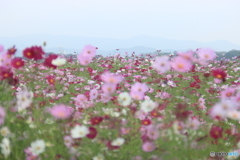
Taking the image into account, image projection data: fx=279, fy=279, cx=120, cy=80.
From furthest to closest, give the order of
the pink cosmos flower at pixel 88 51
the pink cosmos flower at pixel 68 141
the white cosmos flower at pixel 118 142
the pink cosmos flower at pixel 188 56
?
1. the pink cosmos flower at pixel 88 51
2. the pink cosmos flower at pixel 68 141
3. the white cosmos flower at pixel 118 142
4. the pink cosmos flower at pixel 188 56

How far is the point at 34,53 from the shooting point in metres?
→ 2.41

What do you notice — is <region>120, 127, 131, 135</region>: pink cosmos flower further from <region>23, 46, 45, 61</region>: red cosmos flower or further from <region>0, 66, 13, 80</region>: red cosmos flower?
<region>0, 66, 13, 80</region>: red cosmos flower

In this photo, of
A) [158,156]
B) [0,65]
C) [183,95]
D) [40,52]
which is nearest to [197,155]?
[158,156]

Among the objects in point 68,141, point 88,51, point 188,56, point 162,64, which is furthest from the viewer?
point 88,51

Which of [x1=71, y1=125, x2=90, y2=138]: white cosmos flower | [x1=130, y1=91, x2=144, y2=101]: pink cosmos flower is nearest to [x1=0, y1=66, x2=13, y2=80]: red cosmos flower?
[x1=71, y1=125, x2=90, y2=138]: white cosmos flower

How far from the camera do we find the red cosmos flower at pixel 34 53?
2377mm

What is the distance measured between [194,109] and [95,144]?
9.40 feet

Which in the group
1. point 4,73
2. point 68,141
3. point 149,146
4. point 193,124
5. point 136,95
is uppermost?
point 4,73

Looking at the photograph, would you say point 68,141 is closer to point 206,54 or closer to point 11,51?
point 11,51

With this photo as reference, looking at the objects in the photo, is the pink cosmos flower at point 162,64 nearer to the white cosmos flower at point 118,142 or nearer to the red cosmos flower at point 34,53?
the white cosmos flower at point 118,142

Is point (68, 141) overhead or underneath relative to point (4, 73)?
underneath

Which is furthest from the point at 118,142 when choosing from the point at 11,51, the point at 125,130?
the point at 11,51

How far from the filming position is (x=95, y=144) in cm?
262

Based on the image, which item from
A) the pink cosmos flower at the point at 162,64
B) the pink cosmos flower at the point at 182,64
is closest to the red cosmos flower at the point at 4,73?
the pink cosmos flower at the point at 162,64
